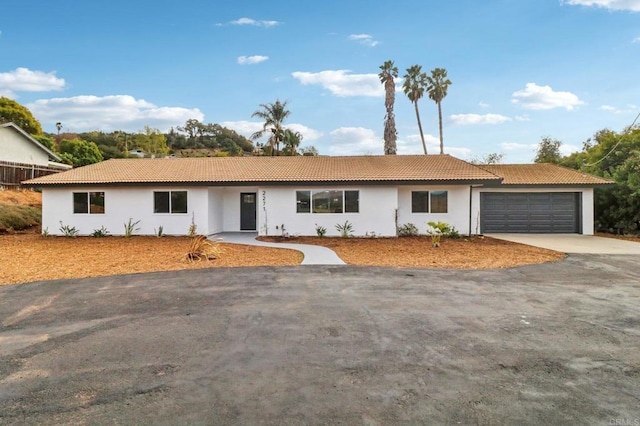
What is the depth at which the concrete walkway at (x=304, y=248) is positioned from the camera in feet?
33.0

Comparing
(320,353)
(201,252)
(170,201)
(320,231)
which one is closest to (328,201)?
(320,231)

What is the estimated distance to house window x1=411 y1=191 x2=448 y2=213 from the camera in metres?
15.9

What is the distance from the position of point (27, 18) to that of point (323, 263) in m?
17.4

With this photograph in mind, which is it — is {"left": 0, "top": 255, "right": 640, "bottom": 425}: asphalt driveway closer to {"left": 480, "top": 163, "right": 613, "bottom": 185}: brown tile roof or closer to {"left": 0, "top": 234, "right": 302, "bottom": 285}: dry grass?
{"left": 0, "top": 234, "right": 302, "bottom": 285}: dry grass

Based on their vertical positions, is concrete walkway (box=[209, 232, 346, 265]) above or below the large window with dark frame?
below

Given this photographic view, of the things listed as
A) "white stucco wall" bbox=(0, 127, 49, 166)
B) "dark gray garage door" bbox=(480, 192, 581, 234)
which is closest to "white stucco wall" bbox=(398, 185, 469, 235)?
"dark gray garage door" bbox=(480, 192, 581, 234)

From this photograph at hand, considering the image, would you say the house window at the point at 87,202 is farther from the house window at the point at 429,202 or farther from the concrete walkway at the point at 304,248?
the house window at the point at 429,202

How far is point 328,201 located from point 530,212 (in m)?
10.0

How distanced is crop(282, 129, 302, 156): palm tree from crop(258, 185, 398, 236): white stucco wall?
17.9m

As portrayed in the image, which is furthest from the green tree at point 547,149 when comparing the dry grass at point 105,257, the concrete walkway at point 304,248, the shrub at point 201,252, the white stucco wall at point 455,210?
the shrub at point 201,252

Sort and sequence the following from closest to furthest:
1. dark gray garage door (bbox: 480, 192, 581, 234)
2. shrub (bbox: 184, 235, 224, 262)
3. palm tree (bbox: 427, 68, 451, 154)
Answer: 1. shrub (bbox: 184, 235, 224, 262)
2. dark gray garage door (bbox: 480, 192, 581, 234)
3. palm tree (bbox: 427, 68, 451, 154)

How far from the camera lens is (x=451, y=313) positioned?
Answer: 5480mm

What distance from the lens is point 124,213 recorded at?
15.8 metres

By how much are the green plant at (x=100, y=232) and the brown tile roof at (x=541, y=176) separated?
18.3 m
